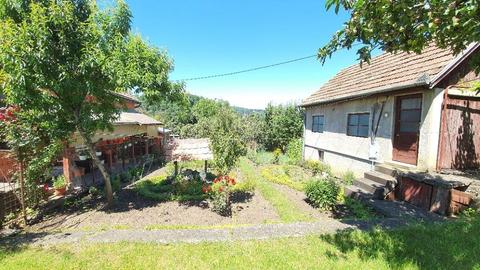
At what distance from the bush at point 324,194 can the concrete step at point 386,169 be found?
2777mm

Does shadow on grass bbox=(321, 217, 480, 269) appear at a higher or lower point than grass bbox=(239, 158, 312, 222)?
higher

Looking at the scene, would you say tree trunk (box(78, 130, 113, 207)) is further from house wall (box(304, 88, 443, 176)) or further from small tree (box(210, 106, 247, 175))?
house wall (box(304, 88, 443, 176))

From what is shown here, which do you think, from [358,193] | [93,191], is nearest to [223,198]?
[358,193]

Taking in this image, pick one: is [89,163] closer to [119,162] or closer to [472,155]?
[119,162]

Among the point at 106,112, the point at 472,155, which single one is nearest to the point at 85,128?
the point at 106,112

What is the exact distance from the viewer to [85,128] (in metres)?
7.16

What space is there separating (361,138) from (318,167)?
289 centimetres

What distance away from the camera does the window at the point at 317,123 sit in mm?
14641

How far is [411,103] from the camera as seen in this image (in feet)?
28.5

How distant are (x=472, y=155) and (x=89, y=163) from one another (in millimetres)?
14889

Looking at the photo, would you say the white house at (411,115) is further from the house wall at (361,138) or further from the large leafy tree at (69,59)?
the large leafy tree at (69,59)

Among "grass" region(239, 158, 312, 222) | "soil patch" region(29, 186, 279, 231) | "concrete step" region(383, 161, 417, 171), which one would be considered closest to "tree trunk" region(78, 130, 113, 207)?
"soil patch" region(29, 186, 279, 231)

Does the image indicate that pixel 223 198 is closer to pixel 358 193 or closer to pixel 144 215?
pixel 144 215

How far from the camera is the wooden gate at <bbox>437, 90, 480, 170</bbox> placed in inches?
310
